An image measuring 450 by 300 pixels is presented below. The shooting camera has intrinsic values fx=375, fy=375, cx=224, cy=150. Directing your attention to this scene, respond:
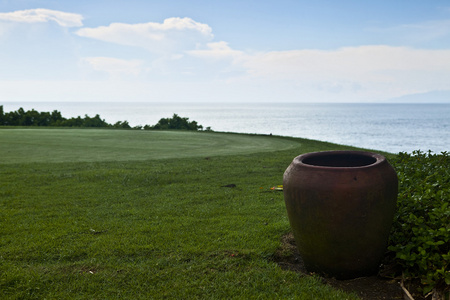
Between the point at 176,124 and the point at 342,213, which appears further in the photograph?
the point at 176,124

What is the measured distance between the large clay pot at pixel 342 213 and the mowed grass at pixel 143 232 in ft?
1.05

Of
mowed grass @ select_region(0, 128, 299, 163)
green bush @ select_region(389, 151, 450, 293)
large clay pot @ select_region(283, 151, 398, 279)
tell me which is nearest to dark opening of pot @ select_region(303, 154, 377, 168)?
large clay pot @ select_region(283, 151, 398, 279)

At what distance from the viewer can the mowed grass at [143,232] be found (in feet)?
11.3

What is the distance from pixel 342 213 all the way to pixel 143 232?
2.73 meters

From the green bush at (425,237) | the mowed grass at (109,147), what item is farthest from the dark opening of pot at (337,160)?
the mowed grass at (109,147)

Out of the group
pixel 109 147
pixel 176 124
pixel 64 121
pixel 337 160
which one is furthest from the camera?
pixel 64 121

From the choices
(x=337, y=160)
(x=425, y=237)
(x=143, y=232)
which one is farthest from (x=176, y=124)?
(x=425, y=237)

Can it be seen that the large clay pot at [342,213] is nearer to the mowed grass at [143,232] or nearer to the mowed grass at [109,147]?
the mowed grass at [143,232]

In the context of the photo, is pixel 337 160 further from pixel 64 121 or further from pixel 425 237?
pixel 64 121

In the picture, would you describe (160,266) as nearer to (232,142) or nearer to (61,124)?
(232,142)

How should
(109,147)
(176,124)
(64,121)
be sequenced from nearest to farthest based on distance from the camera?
(109,147) → (176,124) → (64,121)

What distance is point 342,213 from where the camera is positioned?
332 centimetres

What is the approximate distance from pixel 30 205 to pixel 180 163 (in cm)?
430

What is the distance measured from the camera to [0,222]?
212 inches
